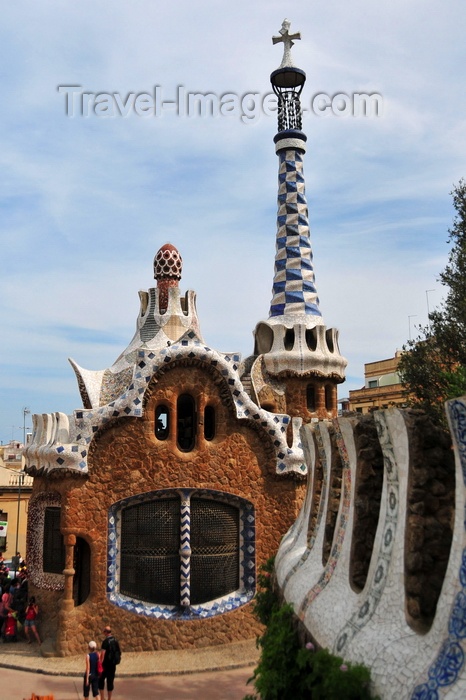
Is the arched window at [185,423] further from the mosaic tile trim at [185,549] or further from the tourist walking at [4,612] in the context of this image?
the tourist walking at [4,612]

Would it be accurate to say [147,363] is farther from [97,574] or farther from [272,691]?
[272,691]

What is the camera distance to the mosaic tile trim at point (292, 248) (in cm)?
1547

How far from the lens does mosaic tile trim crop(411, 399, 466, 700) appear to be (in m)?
3.69

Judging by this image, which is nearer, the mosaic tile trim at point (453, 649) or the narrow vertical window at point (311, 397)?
the mosaic tile trim at point (453, 649)

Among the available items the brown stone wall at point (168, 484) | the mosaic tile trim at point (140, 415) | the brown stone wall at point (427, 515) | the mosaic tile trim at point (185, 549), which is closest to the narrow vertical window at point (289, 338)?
the mosaic tile trim at point (140, 415)

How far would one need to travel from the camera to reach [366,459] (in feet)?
18.7

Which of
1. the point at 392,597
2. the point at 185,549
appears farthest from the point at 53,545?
the point at 392,597

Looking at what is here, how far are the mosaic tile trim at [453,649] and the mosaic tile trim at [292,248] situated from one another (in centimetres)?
1139

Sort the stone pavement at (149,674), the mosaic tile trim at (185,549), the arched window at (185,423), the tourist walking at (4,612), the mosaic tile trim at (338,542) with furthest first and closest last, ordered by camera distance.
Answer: the arched window at (185,423) < the tourist walking at (4,612) < the mosaic tile trim at (185,549) < the stone pavement at (149,674) < the mosaic tile trim at (338,542)

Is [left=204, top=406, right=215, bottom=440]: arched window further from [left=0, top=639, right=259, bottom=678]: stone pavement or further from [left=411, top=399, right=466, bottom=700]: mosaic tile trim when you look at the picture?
[left=411, top=399, right=466, bottom=700]: mosaic tile trim

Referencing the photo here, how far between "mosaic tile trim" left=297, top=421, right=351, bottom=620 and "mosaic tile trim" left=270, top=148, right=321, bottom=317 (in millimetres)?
9406

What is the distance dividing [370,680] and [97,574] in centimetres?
734

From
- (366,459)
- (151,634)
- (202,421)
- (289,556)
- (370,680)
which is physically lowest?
(151,634)

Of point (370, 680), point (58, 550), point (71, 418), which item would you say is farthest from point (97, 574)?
point (370, 680)
